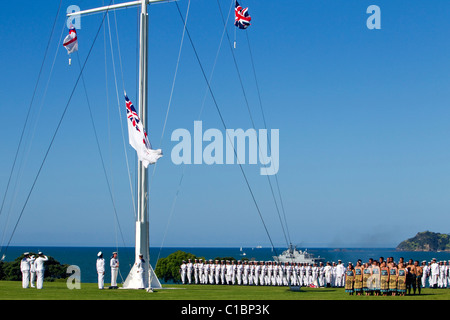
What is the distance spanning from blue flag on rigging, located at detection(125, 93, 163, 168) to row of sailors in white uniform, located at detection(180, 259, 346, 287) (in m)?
14.6

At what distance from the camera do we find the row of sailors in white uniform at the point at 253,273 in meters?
39.9

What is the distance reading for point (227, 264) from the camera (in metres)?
41.7

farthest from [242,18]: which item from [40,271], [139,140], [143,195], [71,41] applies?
[40,271]

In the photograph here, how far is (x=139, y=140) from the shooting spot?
28203mm

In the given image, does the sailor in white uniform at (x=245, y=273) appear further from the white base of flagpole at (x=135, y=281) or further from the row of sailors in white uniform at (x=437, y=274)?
the white base of flagpole at (x=135, y=281)

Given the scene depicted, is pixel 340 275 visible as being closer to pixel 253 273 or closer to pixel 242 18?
pixel 253 273

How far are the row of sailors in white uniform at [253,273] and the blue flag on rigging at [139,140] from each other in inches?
575

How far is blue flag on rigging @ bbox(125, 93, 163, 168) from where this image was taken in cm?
2809

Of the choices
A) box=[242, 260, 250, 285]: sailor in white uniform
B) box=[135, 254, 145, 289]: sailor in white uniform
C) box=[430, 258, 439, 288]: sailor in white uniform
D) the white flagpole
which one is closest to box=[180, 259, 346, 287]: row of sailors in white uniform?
box=[242, 260, 250, 285]: sailor in white uniform

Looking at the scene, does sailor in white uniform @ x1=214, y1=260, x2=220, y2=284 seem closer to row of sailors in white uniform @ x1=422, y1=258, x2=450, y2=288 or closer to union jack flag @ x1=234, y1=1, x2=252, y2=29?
row of sailors in white uniform @ x1=422, y1=258, x2=450, y2=288
